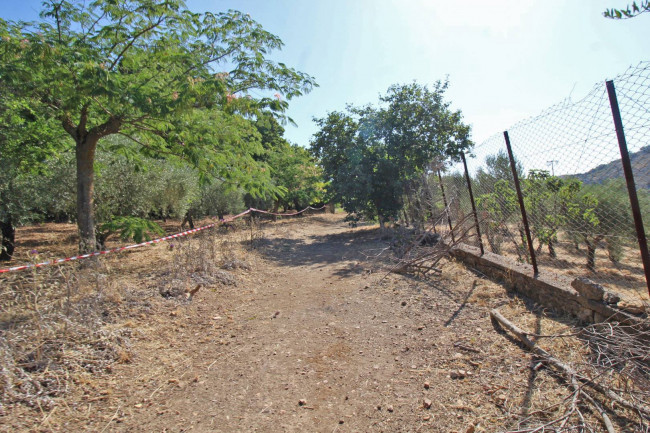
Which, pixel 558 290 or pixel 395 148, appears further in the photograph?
pixel 395 148

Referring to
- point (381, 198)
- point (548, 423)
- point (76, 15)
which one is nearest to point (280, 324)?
point (548, 423)

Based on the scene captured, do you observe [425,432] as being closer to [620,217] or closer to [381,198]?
[620,217]

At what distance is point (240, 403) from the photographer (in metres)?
2.47

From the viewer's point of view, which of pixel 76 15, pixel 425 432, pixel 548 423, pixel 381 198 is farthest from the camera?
pixel 381 198

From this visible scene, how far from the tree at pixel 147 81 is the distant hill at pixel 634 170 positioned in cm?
434

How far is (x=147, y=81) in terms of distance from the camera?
5258 millimetres

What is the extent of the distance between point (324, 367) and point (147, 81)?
4989 millimetres

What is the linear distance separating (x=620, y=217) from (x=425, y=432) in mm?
3643

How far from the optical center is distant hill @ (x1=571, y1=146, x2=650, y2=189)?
2.56m

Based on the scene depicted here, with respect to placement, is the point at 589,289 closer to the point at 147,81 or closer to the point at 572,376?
the point at 572,376

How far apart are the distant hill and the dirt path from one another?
1555 millimetres

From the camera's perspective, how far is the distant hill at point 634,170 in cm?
256

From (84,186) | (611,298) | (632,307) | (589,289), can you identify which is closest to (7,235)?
(84,186)

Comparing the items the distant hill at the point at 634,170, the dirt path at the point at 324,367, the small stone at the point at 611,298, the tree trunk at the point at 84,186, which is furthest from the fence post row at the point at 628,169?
the tree trunk at the point at 84,186
